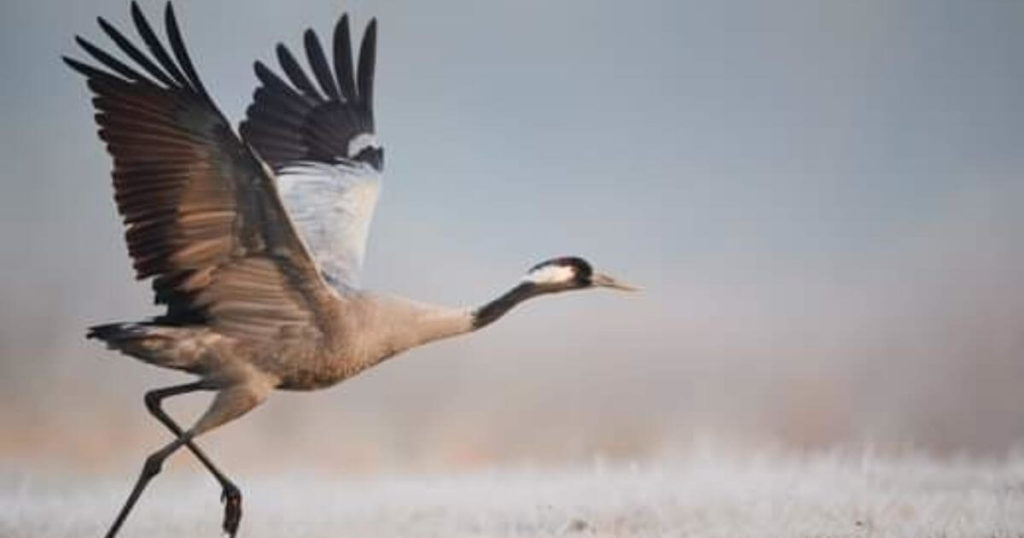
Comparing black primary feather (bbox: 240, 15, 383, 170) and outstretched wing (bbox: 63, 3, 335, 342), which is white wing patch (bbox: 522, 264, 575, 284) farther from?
black primary feather (bbox: 240, 15, 383, 170)

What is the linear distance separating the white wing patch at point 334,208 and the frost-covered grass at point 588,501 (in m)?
0.62

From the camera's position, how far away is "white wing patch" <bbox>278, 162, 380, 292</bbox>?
3924mm

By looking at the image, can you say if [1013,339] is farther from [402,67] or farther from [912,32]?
[402,67]

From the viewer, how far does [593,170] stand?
4.29 meters

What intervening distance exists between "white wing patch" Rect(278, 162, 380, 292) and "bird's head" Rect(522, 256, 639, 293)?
46cm

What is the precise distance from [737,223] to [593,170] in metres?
0.42

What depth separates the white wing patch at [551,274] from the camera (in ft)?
12.2

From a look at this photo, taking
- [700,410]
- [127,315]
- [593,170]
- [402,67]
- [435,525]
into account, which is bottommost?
[435,525]

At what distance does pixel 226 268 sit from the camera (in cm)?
358

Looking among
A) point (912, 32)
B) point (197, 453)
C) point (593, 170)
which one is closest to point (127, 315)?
point (197, 453)

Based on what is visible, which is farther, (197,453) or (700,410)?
(700,410)

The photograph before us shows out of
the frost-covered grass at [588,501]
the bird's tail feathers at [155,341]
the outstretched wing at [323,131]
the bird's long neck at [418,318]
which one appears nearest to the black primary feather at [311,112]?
the outstretched wing at [323,131]

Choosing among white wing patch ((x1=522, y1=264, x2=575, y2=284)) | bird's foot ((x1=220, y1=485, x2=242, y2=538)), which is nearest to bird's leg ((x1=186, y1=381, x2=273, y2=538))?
bird's foot ((x1=220, y1=485, x2=242, y2=538))

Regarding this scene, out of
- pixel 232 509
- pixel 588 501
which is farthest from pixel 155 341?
pixel 588 501
